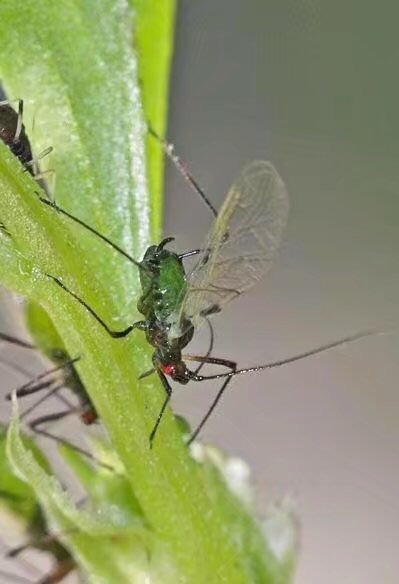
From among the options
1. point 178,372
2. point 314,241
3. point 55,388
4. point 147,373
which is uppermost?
point 147,373

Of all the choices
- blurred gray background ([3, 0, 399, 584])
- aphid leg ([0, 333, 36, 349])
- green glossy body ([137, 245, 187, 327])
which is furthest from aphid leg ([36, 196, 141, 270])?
blurred gray background ([3, 0, 399, 584])

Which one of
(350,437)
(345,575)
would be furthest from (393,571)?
(350,437)

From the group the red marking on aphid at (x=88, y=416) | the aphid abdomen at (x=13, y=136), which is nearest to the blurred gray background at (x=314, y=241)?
the red marking on aphid at (x=88, y=416)

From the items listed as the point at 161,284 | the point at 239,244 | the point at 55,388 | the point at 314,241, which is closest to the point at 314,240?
the point at 314,241

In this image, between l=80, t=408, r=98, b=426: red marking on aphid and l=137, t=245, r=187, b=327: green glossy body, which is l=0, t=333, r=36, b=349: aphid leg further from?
l=137, t=245, r=187, b=327: green glossy body

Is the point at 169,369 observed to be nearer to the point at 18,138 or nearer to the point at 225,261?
the point at 225,261

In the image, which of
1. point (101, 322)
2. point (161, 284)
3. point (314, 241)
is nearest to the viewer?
point (101, 322)
